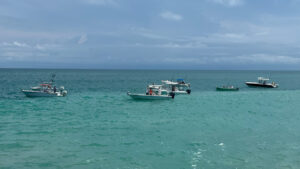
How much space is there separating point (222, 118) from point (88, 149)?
22696 millimetres

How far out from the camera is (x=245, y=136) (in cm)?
2981

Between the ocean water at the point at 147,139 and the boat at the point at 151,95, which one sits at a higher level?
the boat at the point at 151,95

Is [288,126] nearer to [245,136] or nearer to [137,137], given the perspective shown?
[245,136]

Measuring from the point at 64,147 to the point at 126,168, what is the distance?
7.22m

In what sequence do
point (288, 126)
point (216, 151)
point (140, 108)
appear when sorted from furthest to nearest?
1. point (140, 108)
2. point (288, 126)
3. point (216, 151)

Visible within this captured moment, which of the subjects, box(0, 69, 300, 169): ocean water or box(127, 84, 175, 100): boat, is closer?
box(0, 69, 300, 169): ocean water

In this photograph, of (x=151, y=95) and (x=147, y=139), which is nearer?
(x=147, y=139)

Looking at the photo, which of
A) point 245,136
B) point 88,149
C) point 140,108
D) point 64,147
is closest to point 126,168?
point 88,149

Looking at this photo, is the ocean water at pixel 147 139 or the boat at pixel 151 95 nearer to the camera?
the ocean water at pixel 147 139

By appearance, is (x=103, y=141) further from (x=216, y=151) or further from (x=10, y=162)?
(x=216, y=151)

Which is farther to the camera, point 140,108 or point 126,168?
point 140,108

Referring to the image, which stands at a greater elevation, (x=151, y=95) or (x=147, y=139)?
(x=151, y=95)

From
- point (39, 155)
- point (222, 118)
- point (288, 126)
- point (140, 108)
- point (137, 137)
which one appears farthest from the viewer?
point (140, 108)

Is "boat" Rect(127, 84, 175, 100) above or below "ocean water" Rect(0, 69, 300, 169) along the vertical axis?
above
